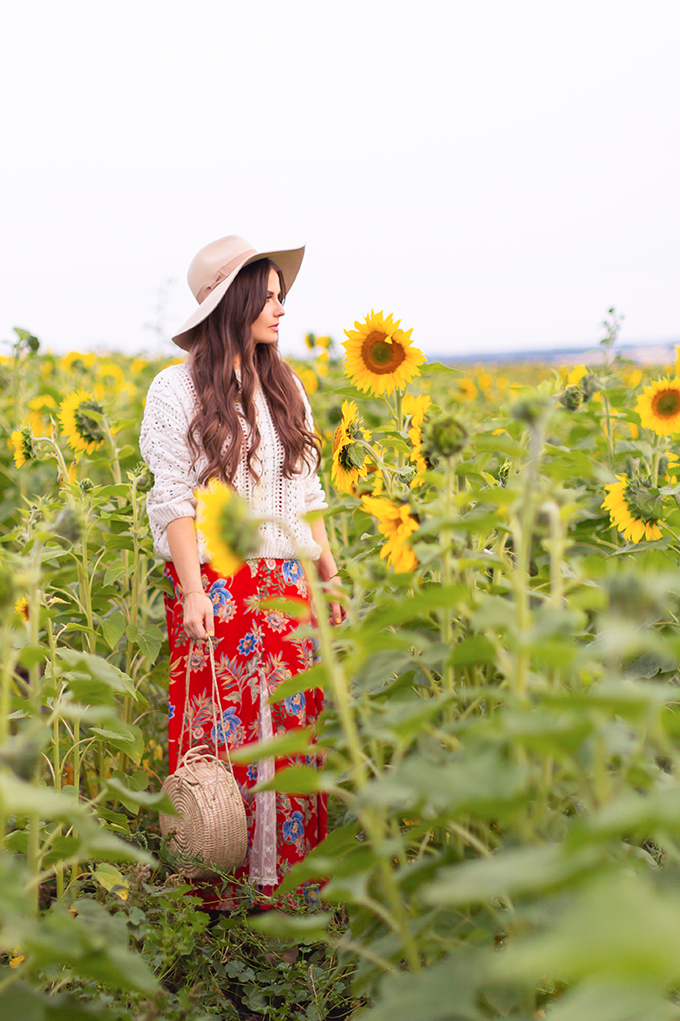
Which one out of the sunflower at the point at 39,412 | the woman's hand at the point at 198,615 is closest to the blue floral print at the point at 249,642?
the woman's hand at the point at 198,615

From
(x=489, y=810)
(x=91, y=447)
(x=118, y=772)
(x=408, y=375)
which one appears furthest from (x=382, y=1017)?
(x=91, y=447)

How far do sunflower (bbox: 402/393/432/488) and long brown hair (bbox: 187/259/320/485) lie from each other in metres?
0.37

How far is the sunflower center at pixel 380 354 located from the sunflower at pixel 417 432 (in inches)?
4.0

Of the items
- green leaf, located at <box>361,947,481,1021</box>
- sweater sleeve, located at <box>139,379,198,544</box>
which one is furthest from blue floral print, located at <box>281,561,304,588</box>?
green leaf, located at <box>361,947,481,1021</box>

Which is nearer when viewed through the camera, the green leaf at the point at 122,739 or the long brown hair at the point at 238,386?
the green leaf at the point at 122,739

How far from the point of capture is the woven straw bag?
1826 mm

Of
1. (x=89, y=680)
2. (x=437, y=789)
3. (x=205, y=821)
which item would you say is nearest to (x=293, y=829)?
(x=205, y=821)

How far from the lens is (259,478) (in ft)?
7.35

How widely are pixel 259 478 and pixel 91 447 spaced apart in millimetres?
864

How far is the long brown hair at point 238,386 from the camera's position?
2184 millimetres

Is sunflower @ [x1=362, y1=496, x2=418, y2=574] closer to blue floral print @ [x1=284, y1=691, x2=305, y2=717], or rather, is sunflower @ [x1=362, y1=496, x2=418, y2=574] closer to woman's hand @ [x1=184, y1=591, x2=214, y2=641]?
woman's hand @ [x1=184, y1=591, x2=214, y2=641]

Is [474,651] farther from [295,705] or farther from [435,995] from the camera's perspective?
[295,705]

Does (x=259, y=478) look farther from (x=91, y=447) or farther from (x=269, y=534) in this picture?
(x=91, y=447)

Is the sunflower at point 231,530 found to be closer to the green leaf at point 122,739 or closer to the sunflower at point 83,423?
the green leaf at point 122,739
